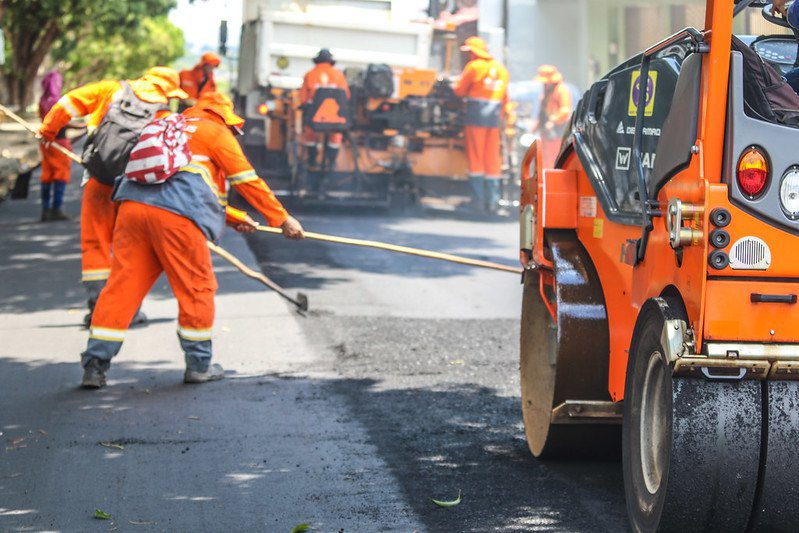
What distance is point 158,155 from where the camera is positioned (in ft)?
22.9

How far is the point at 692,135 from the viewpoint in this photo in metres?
3.71

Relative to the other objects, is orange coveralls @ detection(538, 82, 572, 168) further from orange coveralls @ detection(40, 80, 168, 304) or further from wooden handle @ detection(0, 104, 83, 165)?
orange coveralls @ detection(40, 80, 168, 304)

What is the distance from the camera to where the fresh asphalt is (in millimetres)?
4836

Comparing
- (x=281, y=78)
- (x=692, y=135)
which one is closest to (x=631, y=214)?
(x=692, y=135)

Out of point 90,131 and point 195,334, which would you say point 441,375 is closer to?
point 195,334

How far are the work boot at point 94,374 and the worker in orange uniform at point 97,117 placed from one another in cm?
160

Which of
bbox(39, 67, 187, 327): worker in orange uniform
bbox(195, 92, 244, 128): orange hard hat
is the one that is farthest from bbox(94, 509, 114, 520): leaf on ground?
bbox(39, 67, 187, 327): worker in orange uniform

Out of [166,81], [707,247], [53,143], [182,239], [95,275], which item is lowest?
[95,275]

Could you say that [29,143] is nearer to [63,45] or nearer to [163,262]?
[163,262]

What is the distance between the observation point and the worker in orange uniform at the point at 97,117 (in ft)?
27.4

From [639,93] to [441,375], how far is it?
3203mm

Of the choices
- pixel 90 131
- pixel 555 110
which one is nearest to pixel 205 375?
pixel 90 131

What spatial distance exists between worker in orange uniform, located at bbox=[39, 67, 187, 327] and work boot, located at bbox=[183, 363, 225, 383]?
1691mm

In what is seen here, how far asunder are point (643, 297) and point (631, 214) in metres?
0.42
